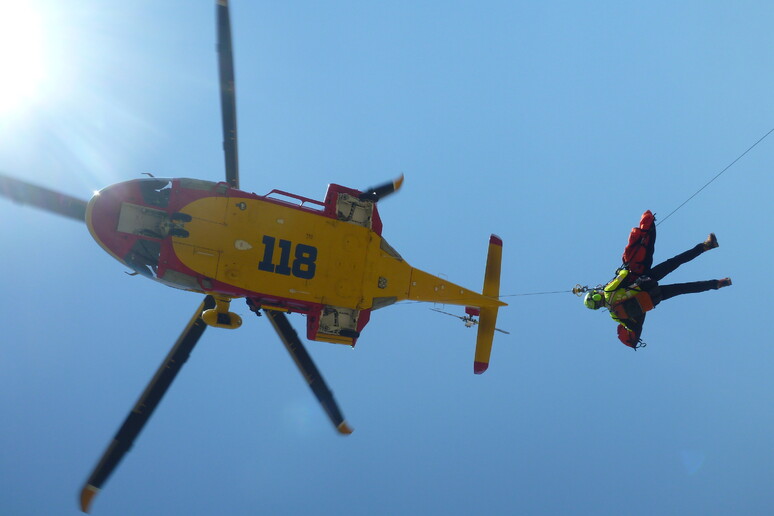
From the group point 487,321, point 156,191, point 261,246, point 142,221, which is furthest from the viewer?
point 487,321

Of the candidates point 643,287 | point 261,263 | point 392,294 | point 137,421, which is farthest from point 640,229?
point 137,421

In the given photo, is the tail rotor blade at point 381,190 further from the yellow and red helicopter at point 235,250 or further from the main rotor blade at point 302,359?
the main rotor blade at point 302,359

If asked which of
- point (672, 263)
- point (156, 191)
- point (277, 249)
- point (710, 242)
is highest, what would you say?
point (710, 242)

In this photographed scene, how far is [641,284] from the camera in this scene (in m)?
16.9

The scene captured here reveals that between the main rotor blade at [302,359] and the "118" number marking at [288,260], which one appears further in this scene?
the main rotor blade at [302,359]

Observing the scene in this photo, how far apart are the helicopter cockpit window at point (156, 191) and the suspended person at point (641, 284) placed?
13450mm

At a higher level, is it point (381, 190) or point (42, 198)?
point (381, 190)

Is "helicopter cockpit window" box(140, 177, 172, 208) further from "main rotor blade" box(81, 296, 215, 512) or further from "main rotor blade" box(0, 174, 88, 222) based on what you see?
"main rotor blade" box(81, 296, 215, 512)

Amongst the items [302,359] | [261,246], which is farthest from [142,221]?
[302,359]

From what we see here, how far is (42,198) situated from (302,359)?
840 centimetres

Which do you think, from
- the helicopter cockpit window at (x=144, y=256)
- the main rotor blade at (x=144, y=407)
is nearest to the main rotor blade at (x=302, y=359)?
the main rotor blade at (x=144, y=407)

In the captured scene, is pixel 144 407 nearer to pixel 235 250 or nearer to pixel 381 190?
pixel 235 250

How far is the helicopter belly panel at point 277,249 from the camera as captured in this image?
Answer: 1602 cm

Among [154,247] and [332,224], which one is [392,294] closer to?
[332,224]
